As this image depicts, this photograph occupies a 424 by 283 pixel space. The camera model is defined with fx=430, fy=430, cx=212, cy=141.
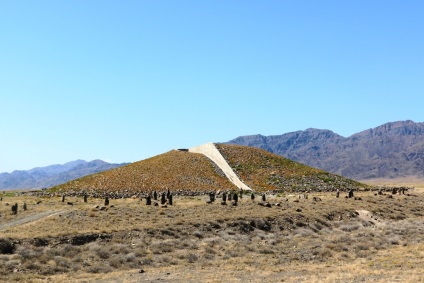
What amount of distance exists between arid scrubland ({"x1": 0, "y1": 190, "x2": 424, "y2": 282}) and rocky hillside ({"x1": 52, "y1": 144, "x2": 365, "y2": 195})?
95.8ft

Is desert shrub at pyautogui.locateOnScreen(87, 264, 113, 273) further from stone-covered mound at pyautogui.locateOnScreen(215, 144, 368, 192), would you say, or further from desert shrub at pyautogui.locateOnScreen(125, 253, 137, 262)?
stone-covered mound at pyautogui.locateOnScreen(215, 144, 368, 192)

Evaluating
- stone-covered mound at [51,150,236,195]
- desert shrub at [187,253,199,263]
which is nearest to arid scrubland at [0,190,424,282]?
desert shrub at [187,253,199,263]

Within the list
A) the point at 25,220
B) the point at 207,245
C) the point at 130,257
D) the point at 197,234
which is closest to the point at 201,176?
the point at 25,220

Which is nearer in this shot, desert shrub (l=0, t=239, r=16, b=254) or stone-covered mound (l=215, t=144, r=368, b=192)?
desert shrub (l=0, t=239, r=16, b=254)

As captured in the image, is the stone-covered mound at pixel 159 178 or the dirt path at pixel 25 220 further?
the stone-covered mound at pixel 159 178

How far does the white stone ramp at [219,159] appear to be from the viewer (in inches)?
3243

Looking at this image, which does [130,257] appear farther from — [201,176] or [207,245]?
[201,176]

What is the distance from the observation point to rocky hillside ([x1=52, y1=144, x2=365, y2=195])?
76375 millimetres

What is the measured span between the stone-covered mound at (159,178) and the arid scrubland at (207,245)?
27.3 m

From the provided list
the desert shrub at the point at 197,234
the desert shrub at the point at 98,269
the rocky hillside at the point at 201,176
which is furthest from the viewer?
the rocky hillside at the point at 201,176

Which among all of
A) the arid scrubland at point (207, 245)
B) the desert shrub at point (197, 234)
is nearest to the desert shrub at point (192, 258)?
the arid scrubland at point (207, 245)

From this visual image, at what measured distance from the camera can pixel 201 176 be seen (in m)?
84.1

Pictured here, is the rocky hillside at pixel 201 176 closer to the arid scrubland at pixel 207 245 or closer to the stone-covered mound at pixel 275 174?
the stone-covered mound at pixel 275 174

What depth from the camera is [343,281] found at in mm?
22828
